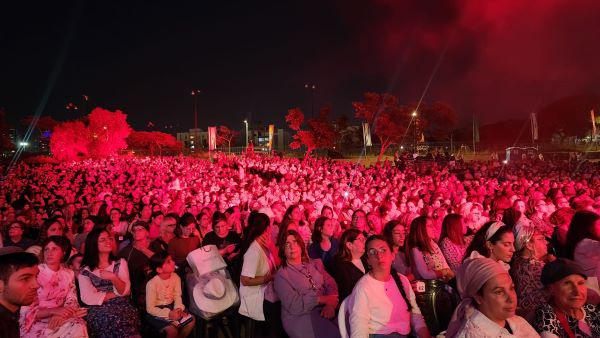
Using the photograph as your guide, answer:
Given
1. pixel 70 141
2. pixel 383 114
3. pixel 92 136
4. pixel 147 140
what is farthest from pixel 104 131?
pixel 383 114

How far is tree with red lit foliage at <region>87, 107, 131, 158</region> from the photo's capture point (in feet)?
162

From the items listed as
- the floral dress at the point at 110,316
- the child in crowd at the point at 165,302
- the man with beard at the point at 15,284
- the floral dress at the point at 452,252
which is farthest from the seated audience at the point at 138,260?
the floral dress at the point at 452,252

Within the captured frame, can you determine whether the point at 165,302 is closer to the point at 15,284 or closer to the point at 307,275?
the point at 307,275

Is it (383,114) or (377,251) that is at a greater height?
(383,114)

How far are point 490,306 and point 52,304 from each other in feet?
12.1

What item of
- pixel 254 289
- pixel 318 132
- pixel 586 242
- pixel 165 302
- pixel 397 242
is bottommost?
pixel 165 302

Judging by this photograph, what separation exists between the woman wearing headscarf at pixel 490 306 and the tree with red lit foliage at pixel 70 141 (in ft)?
168

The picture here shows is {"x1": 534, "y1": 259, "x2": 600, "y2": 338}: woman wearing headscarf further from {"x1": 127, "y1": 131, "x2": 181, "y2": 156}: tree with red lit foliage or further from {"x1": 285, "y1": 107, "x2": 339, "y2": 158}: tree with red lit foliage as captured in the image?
{"x1": 127, "y1": 131, "x2": 181, "y2": 156}: tree with red lit foliage

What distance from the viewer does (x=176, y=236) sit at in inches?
250

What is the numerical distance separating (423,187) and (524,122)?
→ 6369 centimetres

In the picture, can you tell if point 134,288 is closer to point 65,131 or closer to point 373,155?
point 373,155

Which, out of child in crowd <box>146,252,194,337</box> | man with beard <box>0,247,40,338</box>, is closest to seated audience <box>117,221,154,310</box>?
child in crowd <box>146,252,194,337</box>

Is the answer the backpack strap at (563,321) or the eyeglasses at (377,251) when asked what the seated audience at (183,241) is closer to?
the eyeglasses at (377,251)

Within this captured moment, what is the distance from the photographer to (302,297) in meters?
3.96
